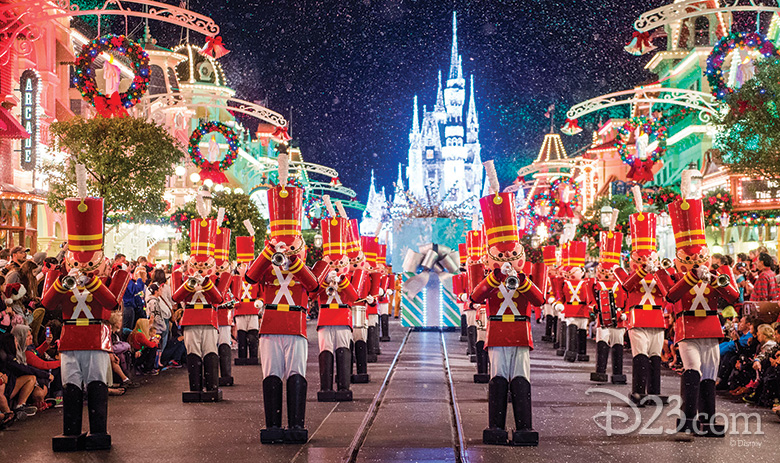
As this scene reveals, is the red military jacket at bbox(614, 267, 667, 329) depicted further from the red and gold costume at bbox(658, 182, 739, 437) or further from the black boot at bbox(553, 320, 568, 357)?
the black boot at bbox(553, 320, 568, 357)

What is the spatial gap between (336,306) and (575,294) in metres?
7.26

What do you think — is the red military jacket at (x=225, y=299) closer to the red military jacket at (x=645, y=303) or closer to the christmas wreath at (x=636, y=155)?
Answer: the red military jacket at (x=645, y=303)

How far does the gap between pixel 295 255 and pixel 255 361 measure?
921cm

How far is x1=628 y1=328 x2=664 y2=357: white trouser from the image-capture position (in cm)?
1223

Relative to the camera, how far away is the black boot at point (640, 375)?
1222 centimetres

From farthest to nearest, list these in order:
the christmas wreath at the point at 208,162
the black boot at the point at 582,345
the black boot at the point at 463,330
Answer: the christmas wreath at the point at 208,162, the black boot at the point at 463,330, the black boot at the point at 582,345

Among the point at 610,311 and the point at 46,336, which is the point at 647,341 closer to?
the point at 610,311

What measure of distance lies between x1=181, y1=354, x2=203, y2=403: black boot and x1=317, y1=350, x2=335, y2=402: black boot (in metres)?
1.63

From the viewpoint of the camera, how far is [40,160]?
3206cm

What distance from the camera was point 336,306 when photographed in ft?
41.0

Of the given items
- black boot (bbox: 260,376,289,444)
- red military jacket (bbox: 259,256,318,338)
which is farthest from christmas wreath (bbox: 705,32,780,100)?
black boot (bbox: 260,376,289,444)

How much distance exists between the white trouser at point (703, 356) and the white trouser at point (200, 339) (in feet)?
20.2

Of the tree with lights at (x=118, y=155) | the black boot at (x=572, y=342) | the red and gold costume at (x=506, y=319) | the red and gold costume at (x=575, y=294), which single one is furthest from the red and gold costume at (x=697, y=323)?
the tree with lights at (x=118, y=155)

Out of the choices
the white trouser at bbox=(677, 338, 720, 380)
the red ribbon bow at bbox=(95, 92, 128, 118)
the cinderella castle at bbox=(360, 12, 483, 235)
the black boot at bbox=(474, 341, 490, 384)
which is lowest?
the black boot at bbox=(474, 341, 490, 384)
